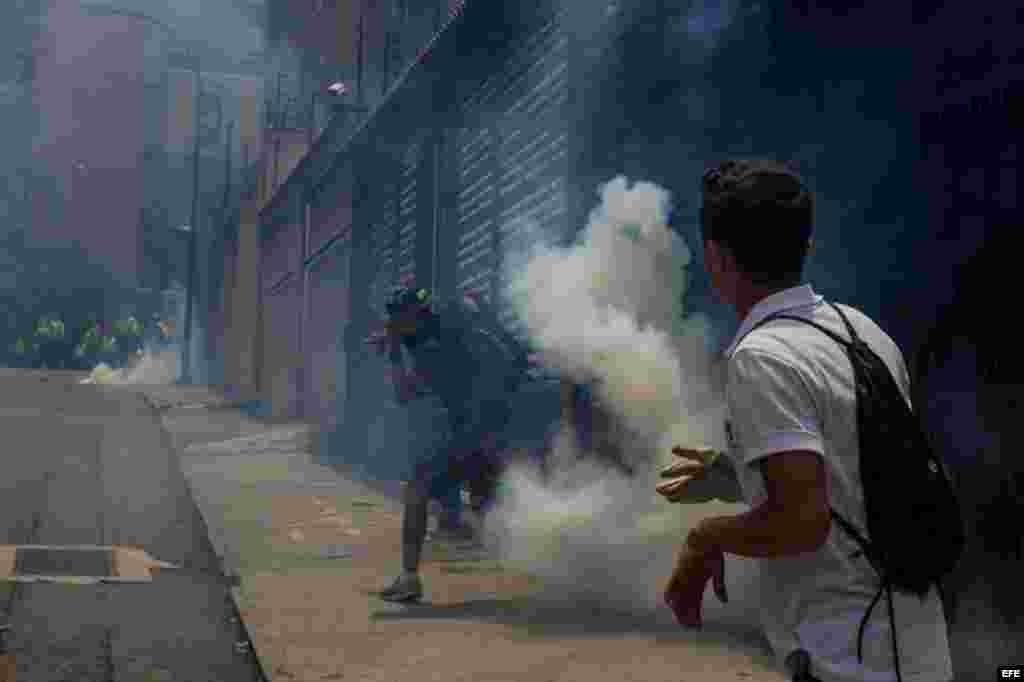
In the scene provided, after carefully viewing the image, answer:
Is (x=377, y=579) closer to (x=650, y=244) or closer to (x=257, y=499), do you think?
(x=650, y=244)

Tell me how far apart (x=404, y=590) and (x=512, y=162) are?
4.34 meters

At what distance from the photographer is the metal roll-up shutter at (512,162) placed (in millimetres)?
8148

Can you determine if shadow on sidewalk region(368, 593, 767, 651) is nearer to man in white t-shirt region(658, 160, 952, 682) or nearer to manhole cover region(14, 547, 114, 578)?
manhole cover region(14, 547, 114, 578)

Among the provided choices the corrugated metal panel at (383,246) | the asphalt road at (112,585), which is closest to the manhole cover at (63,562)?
the asphalt road at (112,585)

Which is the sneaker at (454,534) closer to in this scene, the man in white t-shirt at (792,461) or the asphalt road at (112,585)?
the asphalt road at (112,585)

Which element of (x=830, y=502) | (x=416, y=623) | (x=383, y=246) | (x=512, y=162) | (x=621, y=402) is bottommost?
(x=416, y=623)

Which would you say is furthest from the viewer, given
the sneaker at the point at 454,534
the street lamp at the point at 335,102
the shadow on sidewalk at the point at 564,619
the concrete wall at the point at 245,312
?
the concrete wall at the point at 245,312

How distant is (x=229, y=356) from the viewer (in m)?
30.5

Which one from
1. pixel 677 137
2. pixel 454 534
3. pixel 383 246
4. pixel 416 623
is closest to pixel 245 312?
pixel 383 246

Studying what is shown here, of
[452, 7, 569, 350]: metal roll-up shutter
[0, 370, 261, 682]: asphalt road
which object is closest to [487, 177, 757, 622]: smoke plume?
[452, 7, 569, 350]: metal roll-up shutter

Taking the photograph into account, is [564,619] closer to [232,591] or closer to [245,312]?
[232,591]

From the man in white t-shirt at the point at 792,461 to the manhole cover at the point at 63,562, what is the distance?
5.60 meters

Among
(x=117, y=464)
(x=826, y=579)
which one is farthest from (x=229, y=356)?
(x=826, y=579)

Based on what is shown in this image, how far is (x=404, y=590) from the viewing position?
5895mm
